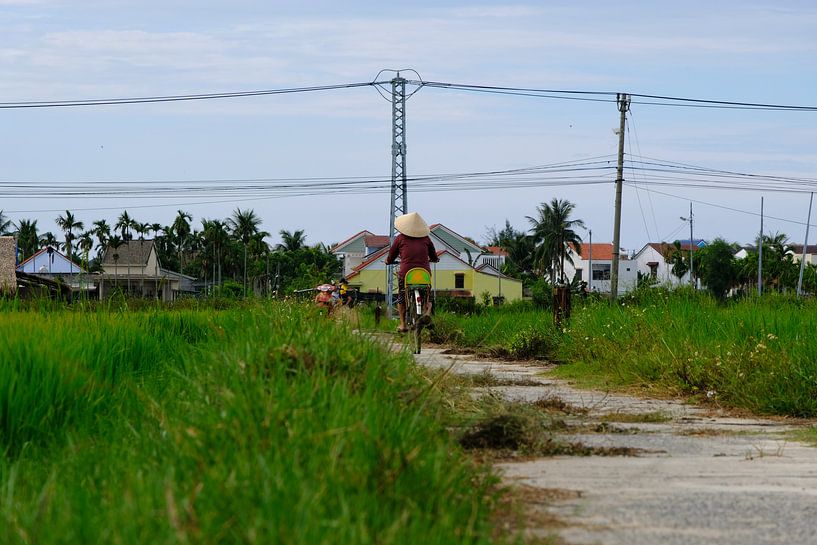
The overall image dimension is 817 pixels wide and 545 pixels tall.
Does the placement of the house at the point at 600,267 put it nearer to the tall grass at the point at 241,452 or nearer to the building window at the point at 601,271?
the building window at the point at 601,271

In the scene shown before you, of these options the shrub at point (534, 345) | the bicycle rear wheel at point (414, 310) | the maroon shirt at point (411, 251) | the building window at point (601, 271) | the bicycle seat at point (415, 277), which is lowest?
the shrub at point (534, 345)

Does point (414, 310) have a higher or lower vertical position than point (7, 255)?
lower

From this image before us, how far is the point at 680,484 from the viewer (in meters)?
5.43

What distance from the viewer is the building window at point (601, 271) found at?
15819 centimetres

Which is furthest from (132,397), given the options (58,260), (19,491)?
(58,260)

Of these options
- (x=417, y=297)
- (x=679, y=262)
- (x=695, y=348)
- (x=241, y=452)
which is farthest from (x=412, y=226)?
(x=679, y=262)

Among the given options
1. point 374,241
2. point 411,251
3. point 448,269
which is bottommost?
point 411,251

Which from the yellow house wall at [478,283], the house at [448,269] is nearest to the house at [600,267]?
the house at [448,269]

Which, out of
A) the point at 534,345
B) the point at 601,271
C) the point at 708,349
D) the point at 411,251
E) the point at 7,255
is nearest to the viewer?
the point at 708,349

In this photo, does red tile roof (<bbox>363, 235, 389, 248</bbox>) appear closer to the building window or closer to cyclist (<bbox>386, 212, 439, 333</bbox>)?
the building window

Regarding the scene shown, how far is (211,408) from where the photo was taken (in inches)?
197

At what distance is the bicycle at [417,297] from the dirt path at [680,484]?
6.00m

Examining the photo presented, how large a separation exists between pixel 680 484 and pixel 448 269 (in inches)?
4210

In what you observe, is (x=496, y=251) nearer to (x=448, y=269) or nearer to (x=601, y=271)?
(x=601, y=271)
